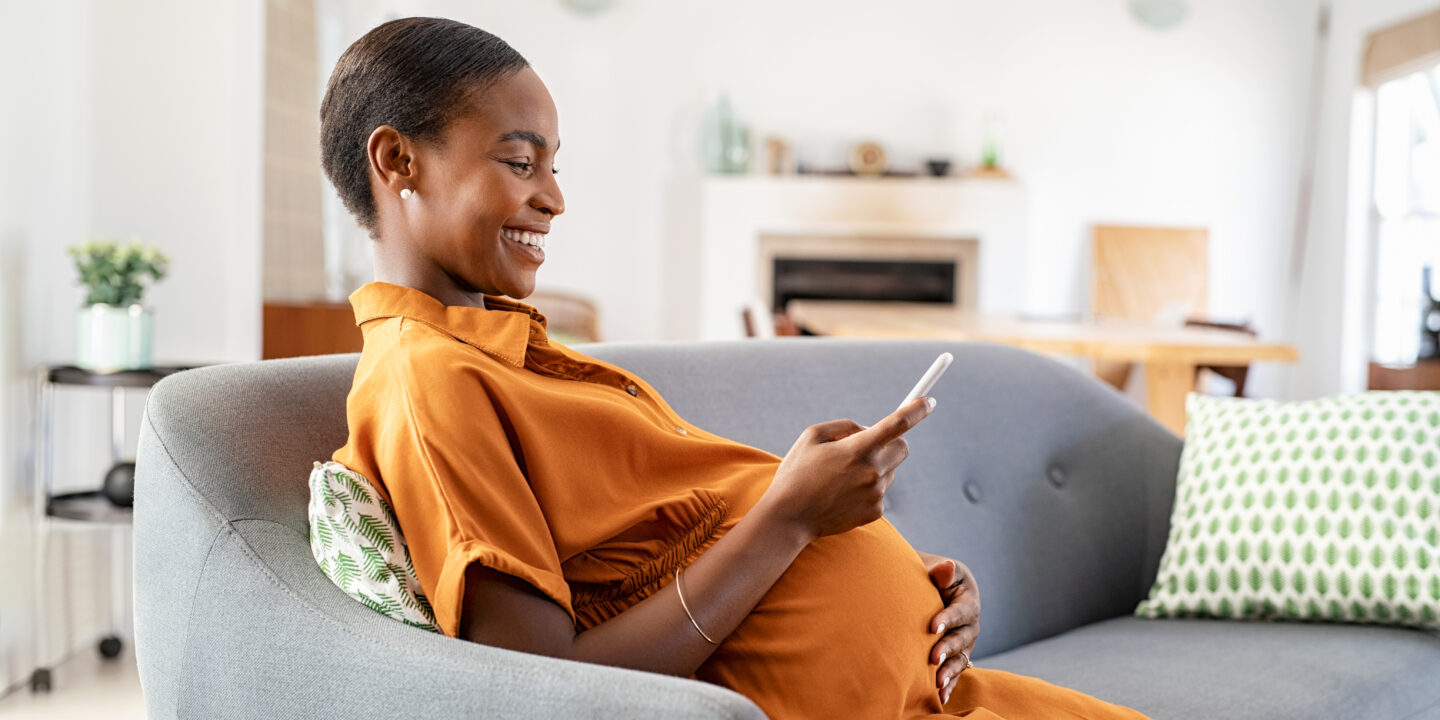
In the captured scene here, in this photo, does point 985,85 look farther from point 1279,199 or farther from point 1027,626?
point 1027,626

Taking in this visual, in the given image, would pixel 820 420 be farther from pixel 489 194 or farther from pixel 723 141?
pixel 723 141

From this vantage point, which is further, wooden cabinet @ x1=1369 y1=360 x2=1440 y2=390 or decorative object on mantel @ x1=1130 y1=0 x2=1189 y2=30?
decorative object on mantel @ x1=1130 y1=0 x2=1189 y2=30

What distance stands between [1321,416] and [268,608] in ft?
5.15

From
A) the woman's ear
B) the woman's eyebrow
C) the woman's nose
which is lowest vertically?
the woman's nose

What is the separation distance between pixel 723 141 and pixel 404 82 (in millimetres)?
6145

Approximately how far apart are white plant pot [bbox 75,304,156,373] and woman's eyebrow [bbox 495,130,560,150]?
7.14 feet

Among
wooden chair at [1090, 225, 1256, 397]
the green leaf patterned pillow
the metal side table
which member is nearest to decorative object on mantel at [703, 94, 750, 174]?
wooden chair at [1090, 225, 1256, 397]

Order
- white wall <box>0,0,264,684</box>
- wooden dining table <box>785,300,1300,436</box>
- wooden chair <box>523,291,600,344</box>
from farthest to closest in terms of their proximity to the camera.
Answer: wooden chair <box>523,291,600,344</box>
wooden dining table <box>785,300,1300,436</box>
white wall <box>0,0,264,684</box>

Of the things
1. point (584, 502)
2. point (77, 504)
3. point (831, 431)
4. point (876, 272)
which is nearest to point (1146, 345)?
point (831, 431)

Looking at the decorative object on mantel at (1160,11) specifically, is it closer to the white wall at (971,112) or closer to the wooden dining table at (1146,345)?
the white wall at (971,112)

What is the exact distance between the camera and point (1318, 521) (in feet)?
5.87

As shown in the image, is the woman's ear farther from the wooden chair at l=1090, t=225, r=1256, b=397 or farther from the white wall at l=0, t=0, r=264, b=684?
the wooden chair at l=1090, t=225, r=1256, b=397

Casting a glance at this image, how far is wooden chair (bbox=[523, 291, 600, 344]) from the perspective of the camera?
6633 mm

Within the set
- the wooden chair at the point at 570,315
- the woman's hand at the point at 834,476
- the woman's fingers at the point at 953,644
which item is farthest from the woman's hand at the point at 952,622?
the wooden chair at the point at 570,315
